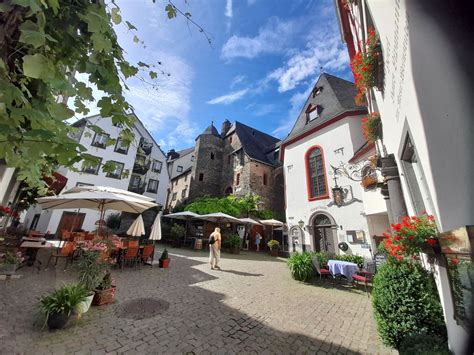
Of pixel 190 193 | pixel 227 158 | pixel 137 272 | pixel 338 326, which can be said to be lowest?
pixel 338 326

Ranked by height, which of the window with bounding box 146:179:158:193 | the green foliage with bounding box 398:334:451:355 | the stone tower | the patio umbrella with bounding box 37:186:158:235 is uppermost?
the stone tower

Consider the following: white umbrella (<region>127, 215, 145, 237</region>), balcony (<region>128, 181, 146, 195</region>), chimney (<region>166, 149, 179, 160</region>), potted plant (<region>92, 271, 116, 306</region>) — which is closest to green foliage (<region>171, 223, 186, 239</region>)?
white umbrella (<region>127, 215, 145, 237</region>)

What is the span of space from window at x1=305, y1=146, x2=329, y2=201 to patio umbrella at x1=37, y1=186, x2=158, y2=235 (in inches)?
406

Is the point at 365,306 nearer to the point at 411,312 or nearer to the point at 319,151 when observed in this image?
the point at 411,312

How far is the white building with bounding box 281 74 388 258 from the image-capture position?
10.9 m

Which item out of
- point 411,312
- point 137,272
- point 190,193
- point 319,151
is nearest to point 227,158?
point 190,193

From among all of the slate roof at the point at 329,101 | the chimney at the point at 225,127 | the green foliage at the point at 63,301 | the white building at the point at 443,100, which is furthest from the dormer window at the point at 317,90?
the green foliage at the point at 63,301

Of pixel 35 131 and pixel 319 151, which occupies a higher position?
pixel 319 151

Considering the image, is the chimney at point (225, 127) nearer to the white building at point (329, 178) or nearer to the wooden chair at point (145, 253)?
the white building at point (329, 178)

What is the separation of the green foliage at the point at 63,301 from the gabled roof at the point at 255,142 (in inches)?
769

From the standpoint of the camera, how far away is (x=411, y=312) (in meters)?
3.41

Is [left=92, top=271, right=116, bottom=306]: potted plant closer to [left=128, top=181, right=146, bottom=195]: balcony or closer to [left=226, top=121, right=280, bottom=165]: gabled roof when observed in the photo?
[left=226, top=121, right=280, bottom=165]: gabled roof

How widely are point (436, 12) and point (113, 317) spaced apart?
22.1 ft

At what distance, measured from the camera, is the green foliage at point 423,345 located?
267cm
